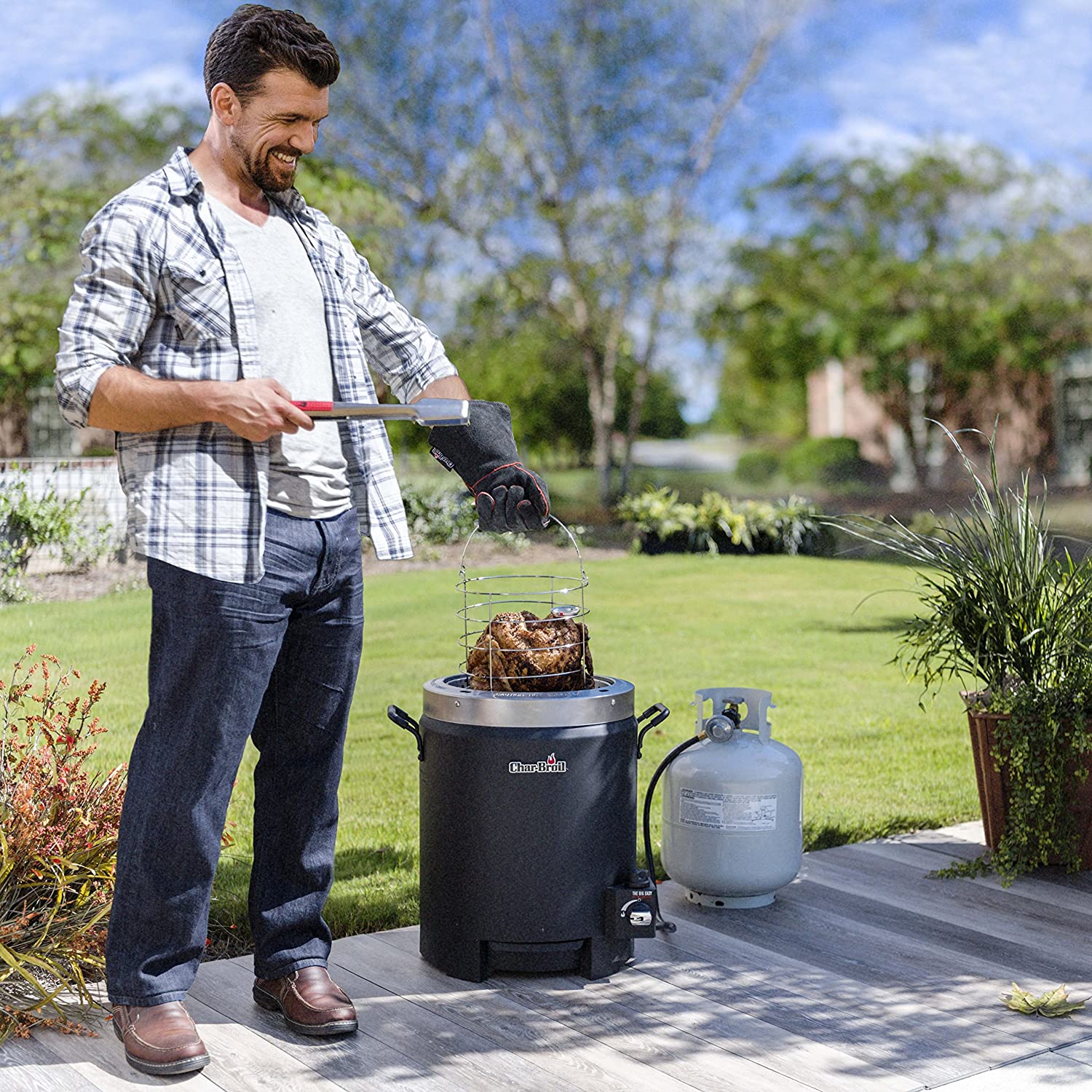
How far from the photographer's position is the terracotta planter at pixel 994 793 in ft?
10.3

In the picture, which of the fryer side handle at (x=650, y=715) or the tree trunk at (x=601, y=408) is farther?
the tree trunk at (x=601, y=408)

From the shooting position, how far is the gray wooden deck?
6.92ft

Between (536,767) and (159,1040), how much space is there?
2.49 ft

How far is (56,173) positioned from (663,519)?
8.61ft

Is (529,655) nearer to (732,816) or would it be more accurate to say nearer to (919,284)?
(732,816)

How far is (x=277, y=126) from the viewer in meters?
2.04

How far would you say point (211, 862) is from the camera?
212 cm

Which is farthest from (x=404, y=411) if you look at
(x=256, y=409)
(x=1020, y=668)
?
(x=1020, y=668)

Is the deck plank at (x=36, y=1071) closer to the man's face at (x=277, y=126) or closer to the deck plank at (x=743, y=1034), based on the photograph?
the deck plank at (x=743, y=1034)

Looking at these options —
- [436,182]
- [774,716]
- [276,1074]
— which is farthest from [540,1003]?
[436,182]

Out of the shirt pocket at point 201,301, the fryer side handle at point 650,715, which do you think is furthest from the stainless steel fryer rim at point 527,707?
the shirt pocket at point 201,301

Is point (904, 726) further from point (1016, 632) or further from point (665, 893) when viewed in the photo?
point (665, 893)

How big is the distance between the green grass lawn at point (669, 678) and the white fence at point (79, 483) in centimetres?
24

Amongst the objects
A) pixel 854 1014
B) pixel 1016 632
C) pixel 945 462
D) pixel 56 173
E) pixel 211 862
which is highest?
pixel 56 173
